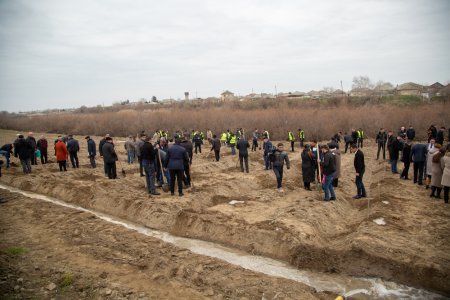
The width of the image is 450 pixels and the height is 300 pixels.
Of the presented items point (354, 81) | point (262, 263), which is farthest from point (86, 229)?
point (354, 81)

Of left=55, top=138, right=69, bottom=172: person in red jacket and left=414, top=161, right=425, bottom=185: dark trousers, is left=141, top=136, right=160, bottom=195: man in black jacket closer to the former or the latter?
left=55, top=138, right=69, bottom=172: person in red jacket

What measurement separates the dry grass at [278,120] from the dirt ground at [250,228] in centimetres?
2055

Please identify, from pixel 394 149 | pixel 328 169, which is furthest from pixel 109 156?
pixel 394 149

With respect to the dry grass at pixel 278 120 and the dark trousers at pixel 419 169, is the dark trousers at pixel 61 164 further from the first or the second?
the dry grass at pixel 278 120

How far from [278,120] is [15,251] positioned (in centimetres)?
3158

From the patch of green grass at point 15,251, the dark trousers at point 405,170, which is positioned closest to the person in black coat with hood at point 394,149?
the dark trousers at point 405,170

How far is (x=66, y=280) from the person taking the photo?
5320 millimetres

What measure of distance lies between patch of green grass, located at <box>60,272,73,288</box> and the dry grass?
29.8 meters

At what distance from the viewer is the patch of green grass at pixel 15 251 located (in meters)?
6.32

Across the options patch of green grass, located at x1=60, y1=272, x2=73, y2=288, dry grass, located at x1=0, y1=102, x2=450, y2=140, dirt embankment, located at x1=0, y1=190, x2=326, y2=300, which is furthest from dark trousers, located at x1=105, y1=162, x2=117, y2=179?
dry grass, located at x1=0, y1=102, x2=450, y2=140

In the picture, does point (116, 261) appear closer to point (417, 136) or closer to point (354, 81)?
point (417, 136)

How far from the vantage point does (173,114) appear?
150ft

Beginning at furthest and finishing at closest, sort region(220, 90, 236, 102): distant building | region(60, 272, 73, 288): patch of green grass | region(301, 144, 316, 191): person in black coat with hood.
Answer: region(220, 90, 236, 102): distant building < region(301, 144, 316, 191): person in black coat with hood < region(60, 272, 73, 288): patch of green grass

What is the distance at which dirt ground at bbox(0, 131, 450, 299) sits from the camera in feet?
18.7
